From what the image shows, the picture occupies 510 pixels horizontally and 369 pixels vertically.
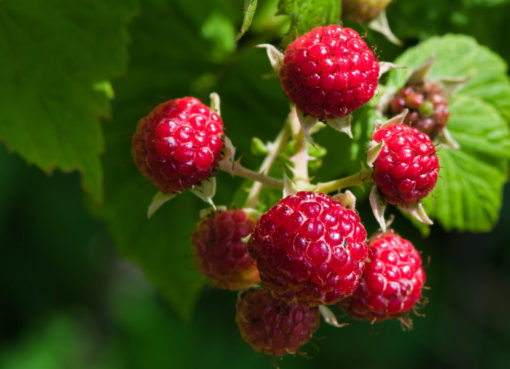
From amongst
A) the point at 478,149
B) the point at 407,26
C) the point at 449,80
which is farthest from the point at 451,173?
the point at 407,26

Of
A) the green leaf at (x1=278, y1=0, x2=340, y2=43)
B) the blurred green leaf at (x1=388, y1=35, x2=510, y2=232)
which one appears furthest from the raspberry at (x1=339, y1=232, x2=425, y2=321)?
the green leaf at (x1=278, y1=0, x2=340, y2=43)

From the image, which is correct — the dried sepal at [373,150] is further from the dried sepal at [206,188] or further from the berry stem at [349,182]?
the dried sepal at [206,188]

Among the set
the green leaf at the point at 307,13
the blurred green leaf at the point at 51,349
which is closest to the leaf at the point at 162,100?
the green leaf at the point at 307,13

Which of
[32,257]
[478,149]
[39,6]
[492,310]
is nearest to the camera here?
[39,6]

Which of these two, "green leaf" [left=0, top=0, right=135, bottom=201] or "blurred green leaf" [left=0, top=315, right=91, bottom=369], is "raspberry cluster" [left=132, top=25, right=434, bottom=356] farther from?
"blurred green leaf" [left=0, top=315, right=91, bottom=369]

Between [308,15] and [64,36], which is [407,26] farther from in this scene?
[64,36]

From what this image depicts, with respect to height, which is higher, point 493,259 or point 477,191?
point 477,191
